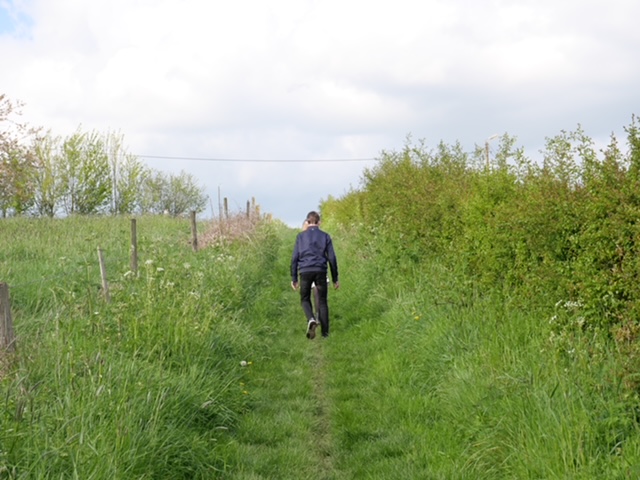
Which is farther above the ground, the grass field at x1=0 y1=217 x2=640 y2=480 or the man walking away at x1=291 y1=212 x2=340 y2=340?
the man walking away at x1=291 y1=212 x2=340 y2=340

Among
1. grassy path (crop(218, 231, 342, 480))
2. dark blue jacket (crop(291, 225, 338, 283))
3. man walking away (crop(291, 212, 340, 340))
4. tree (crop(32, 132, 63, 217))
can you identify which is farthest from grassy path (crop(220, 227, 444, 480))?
tree (crop(32, 132, 63, 217))

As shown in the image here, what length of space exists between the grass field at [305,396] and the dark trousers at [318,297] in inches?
20.1

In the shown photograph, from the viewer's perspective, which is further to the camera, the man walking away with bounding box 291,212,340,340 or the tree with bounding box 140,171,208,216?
the tree with bounding box 140,171,208,216

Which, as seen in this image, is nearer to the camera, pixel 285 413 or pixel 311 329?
pixel 285 413

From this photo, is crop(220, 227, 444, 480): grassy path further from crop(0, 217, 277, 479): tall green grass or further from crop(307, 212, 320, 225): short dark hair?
crop(307, 212, 320, 225): short dark hair

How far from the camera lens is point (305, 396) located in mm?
7883

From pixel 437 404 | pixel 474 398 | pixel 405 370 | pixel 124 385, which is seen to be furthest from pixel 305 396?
pixel 124 385

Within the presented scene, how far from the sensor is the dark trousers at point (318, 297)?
37.0ft

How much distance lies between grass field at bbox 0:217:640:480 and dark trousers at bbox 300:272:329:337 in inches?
20.1

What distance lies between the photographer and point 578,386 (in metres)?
5.11

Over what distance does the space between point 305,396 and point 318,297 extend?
3.67 m

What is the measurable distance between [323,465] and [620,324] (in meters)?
2.78

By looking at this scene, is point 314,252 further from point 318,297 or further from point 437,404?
point 437,404

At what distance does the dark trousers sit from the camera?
11266 mm
